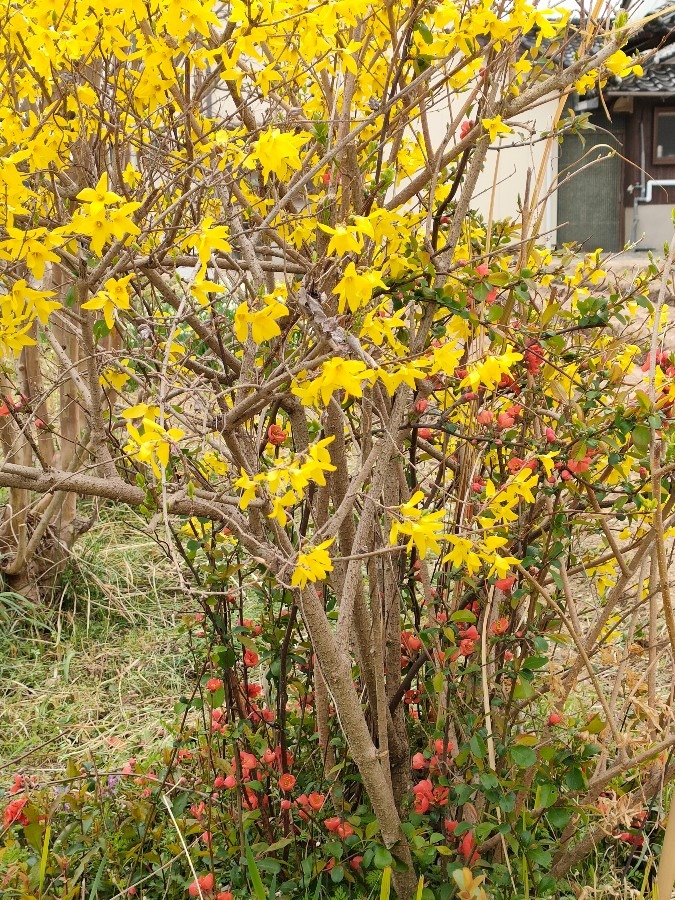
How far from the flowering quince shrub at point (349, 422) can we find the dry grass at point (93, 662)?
2.24 ft

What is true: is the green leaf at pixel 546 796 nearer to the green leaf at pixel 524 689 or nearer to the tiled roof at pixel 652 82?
the green leaf at pixel 524 689

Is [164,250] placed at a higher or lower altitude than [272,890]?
higher

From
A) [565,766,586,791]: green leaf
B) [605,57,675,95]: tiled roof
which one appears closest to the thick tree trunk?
[565,766,586,791]: green leaf

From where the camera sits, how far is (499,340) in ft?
6.40

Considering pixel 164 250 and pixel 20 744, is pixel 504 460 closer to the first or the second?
pixel 164 250

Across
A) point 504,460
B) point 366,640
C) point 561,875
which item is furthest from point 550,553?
point 561,875

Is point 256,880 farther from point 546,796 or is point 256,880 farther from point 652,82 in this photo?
point 652,82

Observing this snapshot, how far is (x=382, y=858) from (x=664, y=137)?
13.0 m

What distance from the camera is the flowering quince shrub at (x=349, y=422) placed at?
1548 mm

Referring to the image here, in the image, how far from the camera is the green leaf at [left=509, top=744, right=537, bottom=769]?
5.86 ft

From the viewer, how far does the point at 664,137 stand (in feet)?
42.1

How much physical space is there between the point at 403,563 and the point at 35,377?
217cm

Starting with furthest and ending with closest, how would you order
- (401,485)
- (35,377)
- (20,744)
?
(35,377) < (20,744) < (401,485)

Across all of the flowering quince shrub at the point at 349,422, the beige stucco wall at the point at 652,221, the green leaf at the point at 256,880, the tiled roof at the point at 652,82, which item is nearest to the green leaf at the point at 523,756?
the flowering quince shrub at the point at 349,422
